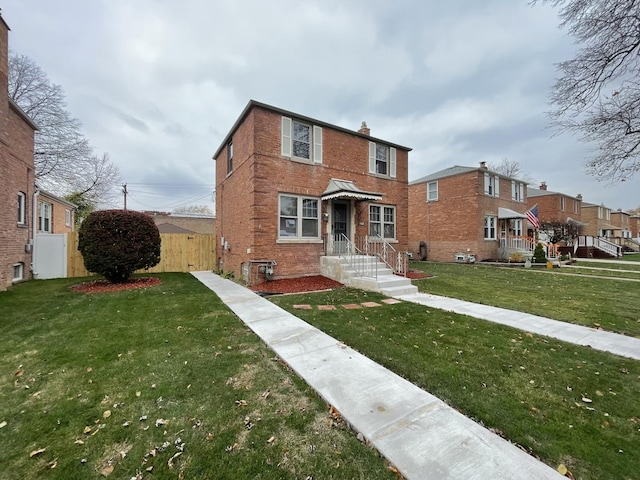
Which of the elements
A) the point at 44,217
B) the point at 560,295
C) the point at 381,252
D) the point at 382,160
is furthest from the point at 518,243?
the point at 44,217

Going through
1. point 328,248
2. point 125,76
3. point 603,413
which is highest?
point 125,76

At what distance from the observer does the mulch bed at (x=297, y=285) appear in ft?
28.3

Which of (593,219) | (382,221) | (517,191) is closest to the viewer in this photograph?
(382,221)

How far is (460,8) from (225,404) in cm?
1023

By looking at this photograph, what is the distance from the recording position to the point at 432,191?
20.5 m

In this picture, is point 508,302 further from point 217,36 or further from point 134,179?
point 134,179

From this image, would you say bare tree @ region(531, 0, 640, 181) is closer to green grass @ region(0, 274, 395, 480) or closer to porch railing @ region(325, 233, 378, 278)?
porch railing @ region(325, 233, 378, 278)

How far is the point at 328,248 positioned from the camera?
10.8 metres

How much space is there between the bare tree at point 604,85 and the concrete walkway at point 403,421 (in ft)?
24.2

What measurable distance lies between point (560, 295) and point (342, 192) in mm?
7472

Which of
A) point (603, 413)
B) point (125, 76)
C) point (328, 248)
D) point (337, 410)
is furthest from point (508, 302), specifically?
point (125, 76)

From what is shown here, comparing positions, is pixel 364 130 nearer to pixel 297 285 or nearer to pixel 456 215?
pixel 297 285

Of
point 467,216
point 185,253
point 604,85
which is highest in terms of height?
point 604,85

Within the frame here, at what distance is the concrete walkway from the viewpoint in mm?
2010
